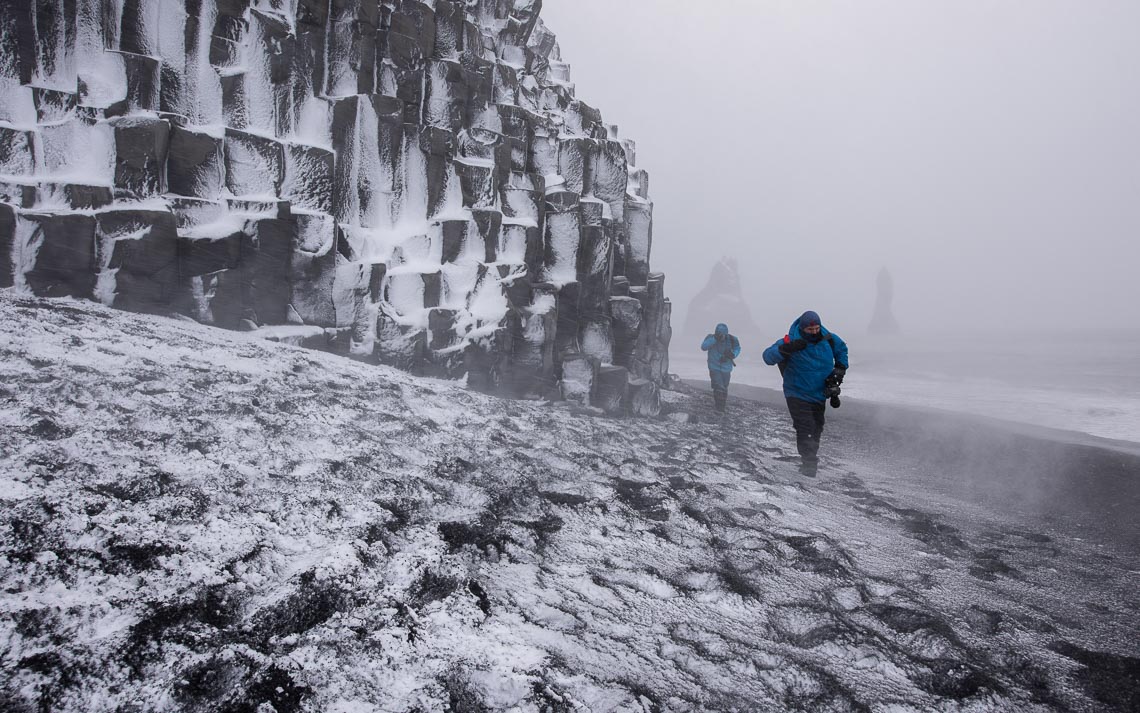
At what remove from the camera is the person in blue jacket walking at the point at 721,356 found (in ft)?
40.3

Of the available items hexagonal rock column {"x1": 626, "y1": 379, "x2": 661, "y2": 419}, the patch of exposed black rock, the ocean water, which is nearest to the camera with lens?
the patch of exposed black rock

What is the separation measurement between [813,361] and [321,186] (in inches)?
283

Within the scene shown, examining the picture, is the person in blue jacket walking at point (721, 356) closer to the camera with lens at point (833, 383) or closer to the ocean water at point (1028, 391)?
the camera with lens at point (833, 383)

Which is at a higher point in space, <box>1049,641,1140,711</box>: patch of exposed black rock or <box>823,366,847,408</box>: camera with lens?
<box>823,366,847,408</box>: camera with lens

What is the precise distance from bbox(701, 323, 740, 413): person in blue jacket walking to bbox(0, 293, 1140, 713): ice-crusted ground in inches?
255

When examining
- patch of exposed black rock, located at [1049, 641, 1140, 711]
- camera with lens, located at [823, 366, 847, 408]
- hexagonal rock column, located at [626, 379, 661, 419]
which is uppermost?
camera with lens, located at [823, 366, 847, 408]

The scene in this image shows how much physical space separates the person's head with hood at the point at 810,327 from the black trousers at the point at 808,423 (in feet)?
2.65

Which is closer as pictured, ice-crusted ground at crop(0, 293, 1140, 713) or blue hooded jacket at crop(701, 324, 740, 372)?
ice-crusted ground at crop(0, 293, 1140, 713)

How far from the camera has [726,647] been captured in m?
3.02

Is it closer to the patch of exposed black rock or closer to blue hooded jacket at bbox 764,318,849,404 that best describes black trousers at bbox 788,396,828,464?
blue hooded jacket at bbox 764,318,849,404

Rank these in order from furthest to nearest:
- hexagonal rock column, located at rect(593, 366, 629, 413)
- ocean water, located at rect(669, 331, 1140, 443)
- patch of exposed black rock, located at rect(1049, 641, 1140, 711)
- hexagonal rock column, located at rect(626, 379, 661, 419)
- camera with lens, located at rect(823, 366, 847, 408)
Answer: ocean water, located at rect(669, 331, 1140, 443) < hexagonal rock column, located at rect(626, 379, 661, 419) < hexagonal rock column, located at rect(593, 366, 629, 413) < camera with lens, located at rect(823, 366, 847, 408) < patch of exposed black rock, located at rect(1049, 641, 1140, 711)

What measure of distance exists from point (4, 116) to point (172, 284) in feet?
8.11

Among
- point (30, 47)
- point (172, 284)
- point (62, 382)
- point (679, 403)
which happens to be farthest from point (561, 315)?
point (30, 47)

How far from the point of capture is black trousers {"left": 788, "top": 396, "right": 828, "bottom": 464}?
273 inches
